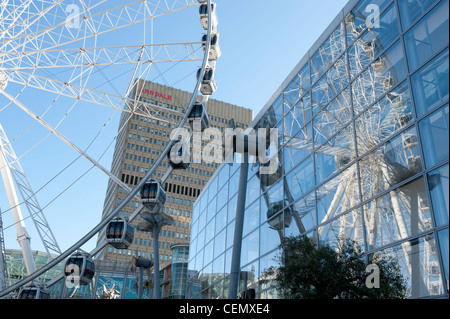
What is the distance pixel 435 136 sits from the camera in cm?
1574

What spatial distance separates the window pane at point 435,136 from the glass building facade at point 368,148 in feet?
0.11

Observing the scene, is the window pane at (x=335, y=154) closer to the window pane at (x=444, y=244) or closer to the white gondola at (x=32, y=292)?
the window pane at (x=444, y=244)

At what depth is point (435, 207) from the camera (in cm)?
1524

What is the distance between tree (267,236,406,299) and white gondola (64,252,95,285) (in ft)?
49.9

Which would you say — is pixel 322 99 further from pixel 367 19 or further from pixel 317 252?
pixel 317 252

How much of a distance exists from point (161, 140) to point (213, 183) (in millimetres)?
108739

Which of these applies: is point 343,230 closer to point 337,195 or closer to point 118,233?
point 337,195

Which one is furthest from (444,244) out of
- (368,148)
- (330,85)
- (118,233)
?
(118,233)

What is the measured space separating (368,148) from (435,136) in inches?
146

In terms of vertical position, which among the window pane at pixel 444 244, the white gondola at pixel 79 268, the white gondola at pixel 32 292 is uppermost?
the white gondola at pixel 79 268

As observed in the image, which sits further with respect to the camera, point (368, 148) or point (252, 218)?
point (252, 218)

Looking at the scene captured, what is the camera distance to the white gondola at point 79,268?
2767cm

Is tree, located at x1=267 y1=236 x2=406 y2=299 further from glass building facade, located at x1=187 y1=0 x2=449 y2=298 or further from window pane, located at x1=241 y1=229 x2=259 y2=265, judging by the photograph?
window pane, located at x1=241 y1=229 x2=259 y2=265

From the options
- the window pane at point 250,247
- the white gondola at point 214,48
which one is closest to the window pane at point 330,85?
the window pane at point 250,247
